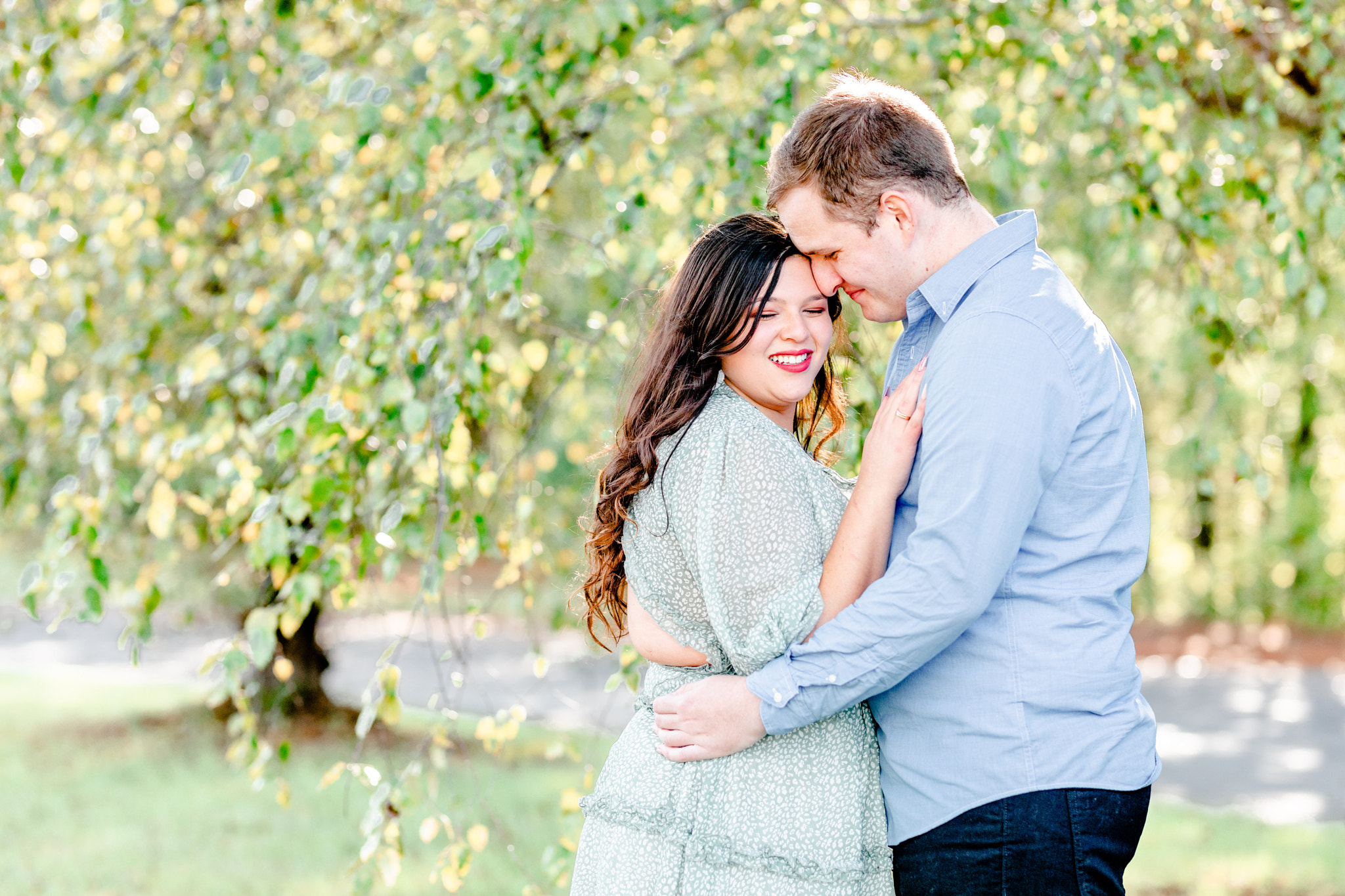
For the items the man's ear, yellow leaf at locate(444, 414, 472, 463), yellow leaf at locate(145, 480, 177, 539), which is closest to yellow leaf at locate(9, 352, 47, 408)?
yellow leaf at locate(145, 480, 177, 539)

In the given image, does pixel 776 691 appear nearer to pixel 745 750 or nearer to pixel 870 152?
pixel 745 750

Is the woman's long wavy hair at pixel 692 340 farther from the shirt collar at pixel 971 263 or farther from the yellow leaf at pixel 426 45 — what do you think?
the yellow leaf at pixel 426 45

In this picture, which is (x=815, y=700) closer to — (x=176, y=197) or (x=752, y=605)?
(x=752, y=605)

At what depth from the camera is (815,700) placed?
167 cm

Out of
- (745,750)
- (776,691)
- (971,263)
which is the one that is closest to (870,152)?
(971,263)

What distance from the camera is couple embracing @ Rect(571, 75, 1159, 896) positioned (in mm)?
1624

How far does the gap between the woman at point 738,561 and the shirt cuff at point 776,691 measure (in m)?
0.03

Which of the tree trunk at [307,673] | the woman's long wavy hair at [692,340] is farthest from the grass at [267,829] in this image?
the woman's long wavy hair at [692,340]

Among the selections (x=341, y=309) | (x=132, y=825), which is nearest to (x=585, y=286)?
(x=341, y=309)

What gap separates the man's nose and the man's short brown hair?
0.13 m

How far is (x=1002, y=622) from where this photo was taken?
1661 millimetres

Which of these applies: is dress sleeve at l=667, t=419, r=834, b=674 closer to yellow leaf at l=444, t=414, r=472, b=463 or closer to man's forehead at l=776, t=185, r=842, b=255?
man's forehead at l=776, t=185, r=842, b=255

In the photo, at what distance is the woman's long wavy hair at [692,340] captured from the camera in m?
1.92

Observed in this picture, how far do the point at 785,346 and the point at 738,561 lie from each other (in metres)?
0.43
